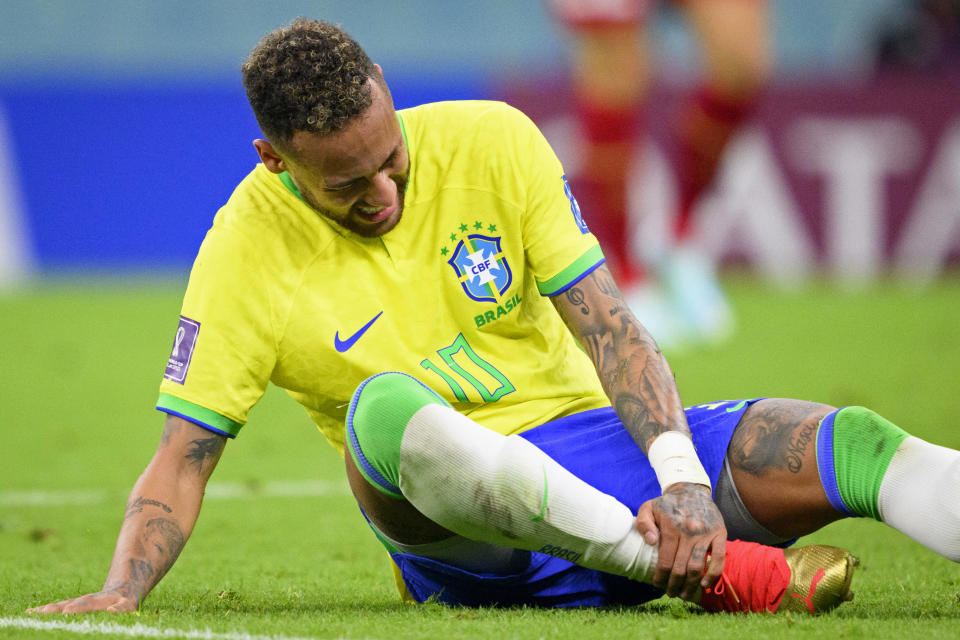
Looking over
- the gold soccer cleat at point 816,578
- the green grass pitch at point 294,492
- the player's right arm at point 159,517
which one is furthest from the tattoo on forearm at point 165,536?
the gold soccer cleat at point 816,578

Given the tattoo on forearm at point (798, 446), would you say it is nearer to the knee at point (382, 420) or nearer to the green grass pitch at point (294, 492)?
the green grass pitch at point (294, 492)

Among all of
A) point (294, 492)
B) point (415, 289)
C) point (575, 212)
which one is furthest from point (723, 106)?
point (415, 289)

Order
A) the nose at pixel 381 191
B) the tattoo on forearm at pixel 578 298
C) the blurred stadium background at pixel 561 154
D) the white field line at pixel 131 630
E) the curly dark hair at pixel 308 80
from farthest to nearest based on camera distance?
the blurred stadium background at pixel 561 154 → the tattoo on forearm at pixel 578 298 → the nose at pixel 381 191 → the curly dark hair at pixel 308 80 → the white field line at pixel 131 630

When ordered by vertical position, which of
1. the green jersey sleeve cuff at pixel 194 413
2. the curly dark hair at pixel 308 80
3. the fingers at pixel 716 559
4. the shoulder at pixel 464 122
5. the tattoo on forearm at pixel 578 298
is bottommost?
the fingers at pixel 716 559

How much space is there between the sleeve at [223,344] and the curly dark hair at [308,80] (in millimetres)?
276

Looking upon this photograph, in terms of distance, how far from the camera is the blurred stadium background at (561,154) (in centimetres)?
1042

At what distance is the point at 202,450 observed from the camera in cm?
248

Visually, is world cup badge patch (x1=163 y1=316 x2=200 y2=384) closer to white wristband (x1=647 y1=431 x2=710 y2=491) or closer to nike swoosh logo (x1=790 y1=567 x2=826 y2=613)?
white wristband (x1=647 y1=431 x2=710 y2=491)

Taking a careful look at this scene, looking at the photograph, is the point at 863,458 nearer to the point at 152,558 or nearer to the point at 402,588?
the point at 402,588

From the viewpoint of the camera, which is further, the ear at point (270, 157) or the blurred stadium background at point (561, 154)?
the blurred stadium background at point (561, 154)

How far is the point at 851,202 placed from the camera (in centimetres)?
1051

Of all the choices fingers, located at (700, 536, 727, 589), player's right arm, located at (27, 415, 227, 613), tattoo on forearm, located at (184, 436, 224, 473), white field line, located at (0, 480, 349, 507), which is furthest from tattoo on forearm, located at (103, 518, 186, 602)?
white field line, located at (0, 480, 349, 507)

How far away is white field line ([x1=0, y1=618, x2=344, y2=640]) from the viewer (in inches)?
83.3

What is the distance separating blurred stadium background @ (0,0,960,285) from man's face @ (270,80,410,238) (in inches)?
291
